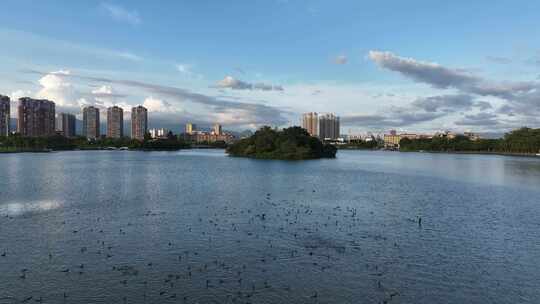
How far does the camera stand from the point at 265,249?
24.0m

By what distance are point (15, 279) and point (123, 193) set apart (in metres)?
29.1

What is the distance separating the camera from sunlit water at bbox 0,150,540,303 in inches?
698

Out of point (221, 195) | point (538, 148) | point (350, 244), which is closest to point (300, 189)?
point (221, 195)

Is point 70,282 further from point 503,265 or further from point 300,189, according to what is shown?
point 300,189

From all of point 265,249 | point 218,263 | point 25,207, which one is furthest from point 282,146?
point 218,263

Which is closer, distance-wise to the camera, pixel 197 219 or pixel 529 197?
pixel 197 219

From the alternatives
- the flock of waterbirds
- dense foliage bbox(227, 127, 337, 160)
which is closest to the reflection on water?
the flock of waterbirds

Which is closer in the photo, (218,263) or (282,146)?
(218,263)

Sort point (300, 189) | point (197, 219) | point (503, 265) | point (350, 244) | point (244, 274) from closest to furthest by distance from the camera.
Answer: point (244, 274) → point (503, 265) → point (350, 244) → point (197, 219) → point (300, 189)

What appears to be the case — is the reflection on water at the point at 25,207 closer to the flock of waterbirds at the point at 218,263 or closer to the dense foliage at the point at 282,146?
the flock of waterbirds at the point at 218,263

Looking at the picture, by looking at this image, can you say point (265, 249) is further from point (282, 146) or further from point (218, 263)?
point (282, 146)

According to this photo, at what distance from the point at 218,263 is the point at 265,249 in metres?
3.70

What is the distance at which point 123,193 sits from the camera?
46.8 metres

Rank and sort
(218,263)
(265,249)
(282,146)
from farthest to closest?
(282,146), (265,249), (218,263)
